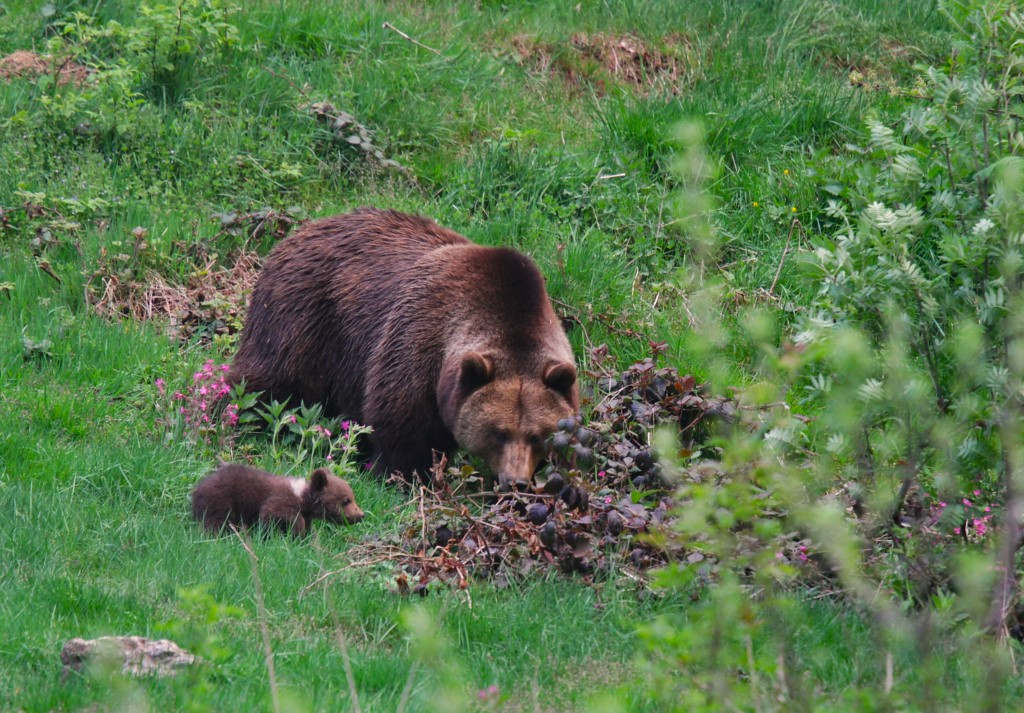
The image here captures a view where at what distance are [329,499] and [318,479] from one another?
0.12m

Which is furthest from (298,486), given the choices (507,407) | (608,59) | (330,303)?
(608,59)

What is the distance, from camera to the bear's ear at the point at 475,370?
6477 mm

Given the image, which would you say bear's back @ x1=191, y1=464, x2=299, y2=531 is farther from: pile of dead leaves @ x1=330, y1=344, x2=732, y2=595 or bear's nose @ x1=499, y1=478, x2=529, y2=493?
bear's nose @ x1=499, y1=478, x2=529, y2=493

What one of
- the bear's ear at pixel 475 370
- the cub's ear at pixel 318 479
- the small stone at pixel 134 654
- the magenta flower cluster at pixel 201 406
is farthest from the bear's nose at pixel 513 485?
the small stone at pixel 134 654

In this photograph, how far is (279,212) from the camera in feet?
30.1

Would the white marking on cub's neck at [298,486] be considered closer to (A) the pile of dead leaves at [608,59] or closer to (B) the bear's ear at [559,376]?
(B) the bear's ear at [559,376]

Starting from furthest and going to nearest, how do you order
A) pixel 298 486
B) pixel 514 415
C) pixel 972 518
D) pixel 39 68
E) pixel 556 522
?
pixel 39 68, pixel 514 415, pixel 298 486, pixel 556 522, pixel 972 518

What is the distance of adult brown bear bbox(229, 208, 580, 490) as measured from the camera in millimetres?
6586

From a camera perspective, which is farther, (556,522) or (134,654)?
(556,522)

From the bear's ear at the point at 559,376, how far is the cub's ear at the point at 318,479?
1291 millimetres

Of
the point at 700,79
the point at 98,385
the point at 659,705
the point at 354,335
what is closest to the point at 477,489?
the point at 354,335

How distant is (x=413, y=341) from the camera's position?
7016 millimetres

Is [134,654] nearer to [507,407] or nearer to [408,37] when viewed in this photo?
[507,407]

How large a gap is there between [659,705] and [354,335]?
3.93 m
